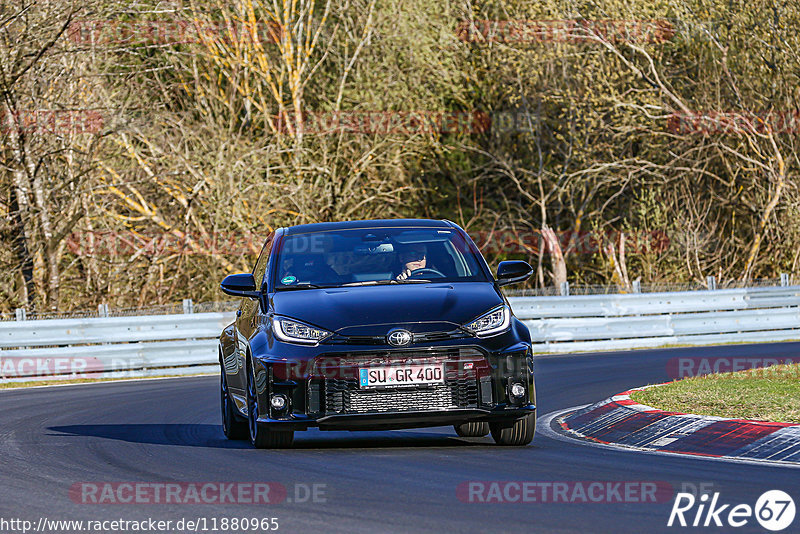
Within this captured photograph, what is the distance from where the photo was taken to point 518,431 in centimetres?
991

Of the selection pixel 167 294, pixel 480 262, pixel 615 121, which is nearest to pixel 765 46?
pixel 615 121

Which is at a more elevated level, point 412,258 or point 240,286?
point 412,258

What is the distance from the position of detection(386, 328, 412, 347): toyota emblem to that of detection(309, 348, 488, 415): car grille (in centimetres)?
6

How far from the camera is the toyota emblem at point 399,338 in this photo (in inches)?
365

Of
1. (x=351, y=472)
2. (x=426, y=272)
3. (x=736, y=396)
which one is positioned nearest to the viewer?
(x=351, y=472)

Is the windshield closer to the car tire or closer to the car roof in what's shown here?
the car roof

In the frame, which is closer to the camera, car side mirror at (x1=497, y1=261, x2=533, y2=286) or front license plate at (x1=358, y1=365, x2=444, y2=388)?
front license plate at (x1=358, y1=365, x2=444, y2=388)

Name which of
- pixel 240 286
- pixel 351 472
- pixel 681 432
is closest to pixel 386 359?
pixel 351 472

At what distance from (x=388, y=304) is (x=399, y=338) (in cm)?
38

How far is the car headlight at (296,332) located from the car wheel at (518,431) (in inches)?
62.3

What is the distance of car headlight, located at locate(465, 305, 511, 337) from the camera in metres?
9.49

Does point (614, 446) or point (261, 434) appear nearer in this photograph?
point (261, 434)

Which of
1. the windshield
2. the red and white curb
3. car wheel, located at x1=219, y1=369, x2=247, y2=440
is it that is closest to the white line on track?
the red and white curb

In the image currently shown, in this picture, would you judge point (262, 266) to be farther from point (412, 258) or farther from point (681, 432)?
point (681, 432)
